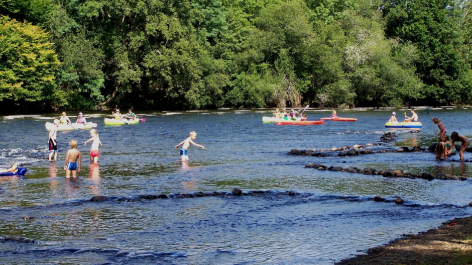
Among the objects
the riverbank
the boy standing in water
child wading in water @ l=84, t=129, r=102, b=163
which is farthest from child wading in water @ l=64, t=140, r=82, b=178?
the riverbank

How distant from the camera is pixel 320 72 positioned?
77.1 m

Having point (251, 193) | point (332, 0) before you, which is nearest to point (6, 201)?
point (251, 193)

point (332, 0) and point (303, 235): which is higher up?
point (332, 0)

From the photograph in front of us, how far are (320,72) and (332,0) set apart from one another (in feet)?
69.3

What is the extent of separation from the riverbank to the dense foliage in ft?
175

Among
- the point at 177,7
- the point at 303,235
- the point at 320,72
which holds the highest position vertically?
the point at 177,7

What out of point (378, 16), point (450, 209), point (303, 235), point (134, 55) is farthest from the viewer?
point (378, 16)

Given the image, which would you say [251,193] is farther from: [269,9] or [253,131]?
[269,9]

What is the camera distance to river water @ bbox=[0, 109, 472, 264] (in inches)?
417

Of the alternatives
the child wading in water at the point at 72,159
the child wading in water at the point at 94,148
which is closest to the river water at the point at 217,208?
the child wading in water at the point at 72,159

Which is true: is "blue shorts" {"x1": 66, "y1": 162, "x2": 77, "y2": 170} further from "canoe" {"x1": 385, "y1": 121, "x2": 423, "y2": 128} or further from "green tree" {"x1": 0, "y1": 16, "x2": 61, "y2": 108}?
"green tree" {"x1": 0, "y1": 16, "x2": 61, "y2": 108}

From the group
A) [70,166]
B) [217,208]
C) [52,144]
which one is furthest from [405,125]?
[217,208]

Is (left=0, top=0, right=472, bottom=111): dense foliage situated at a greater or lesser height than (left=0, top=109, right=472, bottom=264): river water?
greater

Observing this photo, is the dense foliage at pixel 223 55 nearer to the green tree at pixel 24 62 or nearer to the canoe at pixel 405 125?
the green tree at pixel 24 62
